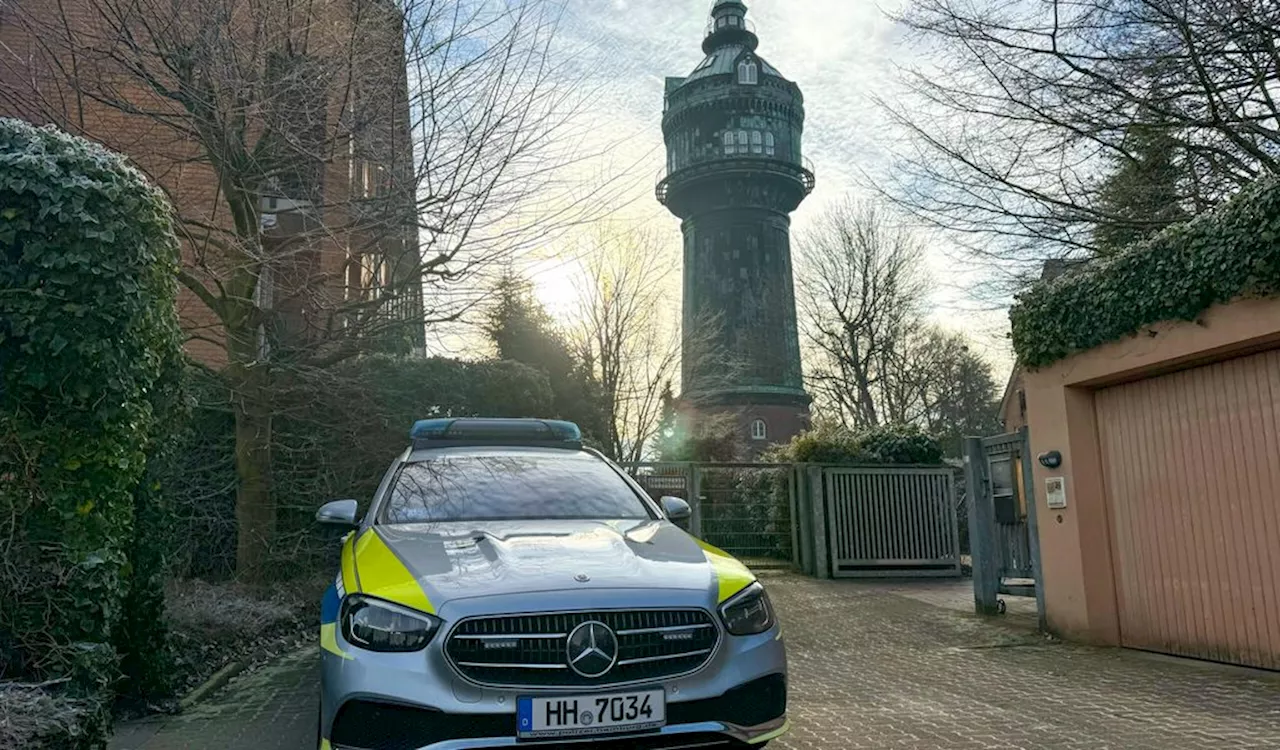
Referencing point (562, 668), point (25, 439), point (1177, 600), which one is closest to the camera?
point (562, 668)

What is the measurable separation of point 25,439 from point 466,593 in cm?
259

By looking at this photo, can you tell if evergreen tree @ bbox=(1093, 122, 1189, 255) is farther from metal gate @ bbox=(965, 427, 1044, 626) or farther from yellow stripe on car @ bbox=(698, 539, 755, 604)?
yellow stripe on car @ bbox=(698, 539, 755, 604)

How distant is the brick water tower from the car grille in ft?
108

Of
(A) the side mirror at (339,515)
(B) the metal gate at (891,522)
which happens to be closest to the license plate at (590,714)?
(A) the side mirror at (339,515)

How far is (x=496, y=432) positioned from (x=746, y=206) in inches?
1503

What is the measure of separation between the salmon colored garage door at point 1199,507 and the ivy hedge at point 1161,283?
0.55 m

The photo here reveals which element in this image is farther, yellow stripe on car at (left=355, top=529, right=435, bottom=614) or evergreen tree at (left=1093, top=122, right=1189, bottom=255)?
evergreen tree at (left=1093, top=122, right=1189, bottom=255)

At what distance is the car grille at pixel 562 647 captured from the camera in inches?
133

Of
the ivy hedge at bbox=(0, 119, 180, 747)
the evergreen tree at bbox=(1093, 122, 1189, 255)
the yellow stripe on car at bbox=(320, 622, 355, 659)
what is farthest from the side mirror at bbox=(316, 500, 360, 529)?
the evergreen tree at bbox=(1093, 122, 1189, 255)

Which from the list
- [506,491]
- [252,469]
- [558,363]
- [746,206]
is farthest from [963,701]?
[746,206]

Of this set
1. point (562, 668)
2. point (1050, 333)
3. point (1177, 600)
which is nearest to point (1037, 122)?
point (1050, 333)

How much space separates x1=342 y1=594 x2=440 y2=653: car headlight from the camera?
134 inches

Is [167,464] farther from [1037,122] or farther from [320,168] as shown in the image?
[1037,122]

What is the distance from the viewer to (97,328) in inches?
181
